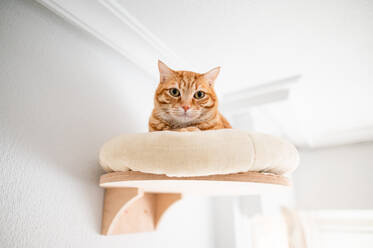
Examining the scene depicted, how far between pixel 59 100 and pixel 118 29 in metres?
0.33

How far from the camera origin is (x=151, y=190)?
31.5 inches

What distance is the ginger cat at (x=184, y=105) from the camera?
2.20ft

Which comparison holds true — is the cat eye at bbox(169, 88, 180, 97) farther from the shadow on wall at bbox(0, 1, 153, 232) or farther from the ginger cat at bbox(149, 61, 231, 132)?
the shadow on wall at bbox(0, 1, 153, 232)

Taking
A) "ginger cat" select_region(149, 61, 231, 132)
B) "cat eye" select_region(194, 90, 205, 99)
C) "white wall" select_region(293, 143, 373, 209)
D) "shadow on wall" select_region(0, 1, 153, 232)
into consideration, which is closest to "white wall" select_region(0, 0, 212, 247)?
"shadow on wall" select_region(0, 1, 153, 232)

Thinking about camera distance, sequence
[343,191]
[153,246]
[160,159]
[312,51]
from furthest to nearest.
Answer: [343,191] → [312,51] → [153,246] → [160,159]

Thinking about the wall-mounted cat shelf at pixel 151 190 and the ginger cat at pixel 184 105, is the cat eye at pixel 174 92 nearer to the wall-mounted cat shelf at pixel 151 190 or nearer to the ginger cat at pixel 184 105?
the ginger cat at pixel 184 105

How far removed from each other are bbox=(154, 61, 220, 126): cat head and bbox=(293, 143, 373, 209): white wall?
6.55 ft

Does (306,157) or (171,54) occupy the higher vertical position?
(171,54)

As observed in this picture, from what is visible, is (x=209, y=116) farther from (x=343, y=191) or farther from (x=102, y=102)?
(x=343, y=191)

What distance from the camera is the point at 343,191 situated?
2117mm

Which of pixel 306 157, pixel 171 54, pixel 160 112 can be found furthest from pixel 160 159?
pixel 306 157

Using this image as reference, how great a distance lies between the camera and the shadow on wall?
0.59m

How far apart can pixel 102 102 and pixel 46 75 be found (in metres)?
0.20

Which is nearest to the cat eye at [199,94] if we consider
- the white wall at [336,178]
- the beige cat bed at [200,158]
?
the beige cat bed at [200,158]
